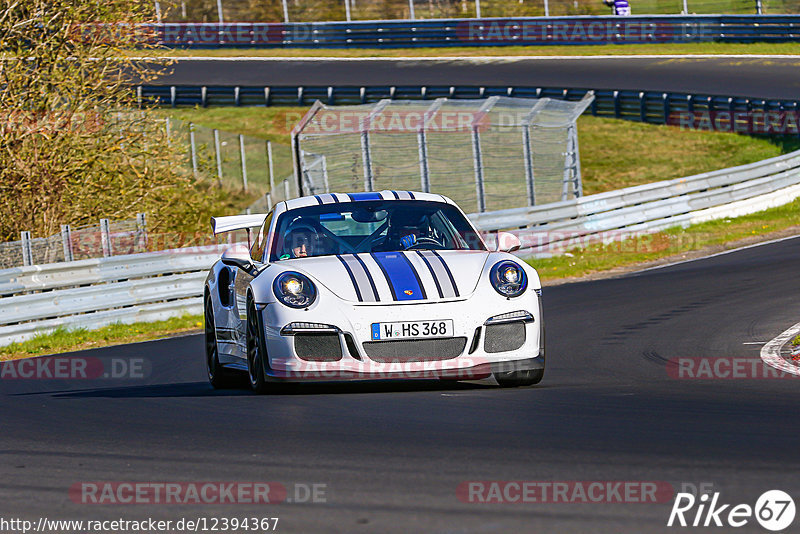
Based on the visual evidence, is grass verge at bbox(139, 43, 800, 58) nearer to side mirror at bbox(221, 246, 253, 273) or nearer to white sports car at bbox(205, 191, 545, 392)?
side mirror at bbox(221, 246, 253, 273)

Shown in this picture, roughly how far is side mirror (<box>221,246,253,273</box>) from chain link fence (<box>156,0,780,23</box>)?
129ft

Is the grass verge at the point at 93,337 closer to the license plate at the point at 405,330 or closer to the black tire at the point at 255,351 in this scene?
the black tire at the point at 255,351

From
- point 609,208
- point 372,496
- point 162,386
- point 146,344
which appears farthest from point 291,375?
point 609,208

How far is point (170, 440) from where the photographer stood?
6.24 metres

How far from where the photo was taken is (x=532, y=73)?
3984cm

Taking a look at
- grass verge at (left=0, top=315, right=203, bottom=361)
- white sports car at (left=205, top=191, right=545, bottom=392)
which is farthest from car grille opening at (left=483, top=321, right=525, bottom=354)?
grass verge at (left=0, top=315, right=203, bottom=361)

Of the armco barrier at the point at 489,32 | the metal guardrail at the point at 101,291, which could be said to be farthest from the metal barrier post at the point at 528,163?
the armco barrier at the point at 489,32

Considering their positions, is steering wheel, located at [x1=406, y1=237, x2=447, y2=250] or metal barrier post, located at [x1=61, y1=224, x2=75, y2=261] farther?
metal barrier post, located at [x1=61, y1=224, x2=75, y2=261]

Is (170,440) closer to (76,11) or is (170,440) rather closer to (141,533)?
(141,533)

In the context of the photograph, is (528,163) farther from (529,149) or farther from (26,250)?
(26,250)

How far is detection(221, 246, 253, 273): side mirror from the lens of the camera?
28.0ft

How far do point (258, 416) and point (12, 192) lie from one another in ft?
43.3

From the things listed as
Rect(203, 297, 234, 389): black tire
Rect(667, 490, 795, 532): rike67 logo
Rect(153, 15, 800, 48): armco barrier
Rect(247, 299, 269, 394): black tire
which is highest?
Rect(153, 15, 800, 48): armco barrier

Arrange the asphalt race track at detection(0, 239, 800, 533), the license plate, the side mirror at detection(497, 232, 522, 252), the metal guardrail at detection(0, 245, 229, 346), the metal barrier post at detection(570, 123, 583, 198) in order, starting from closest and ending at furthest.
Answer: the asphalt race track at detection(0, 239, 800, 533) → the license plate → the side mirror at detection(497, 232, 522, 252) → the metal guardrail at detection(0, 245, 229, 346) → the metal barrier post at detection(570, 123, 583, 198)
